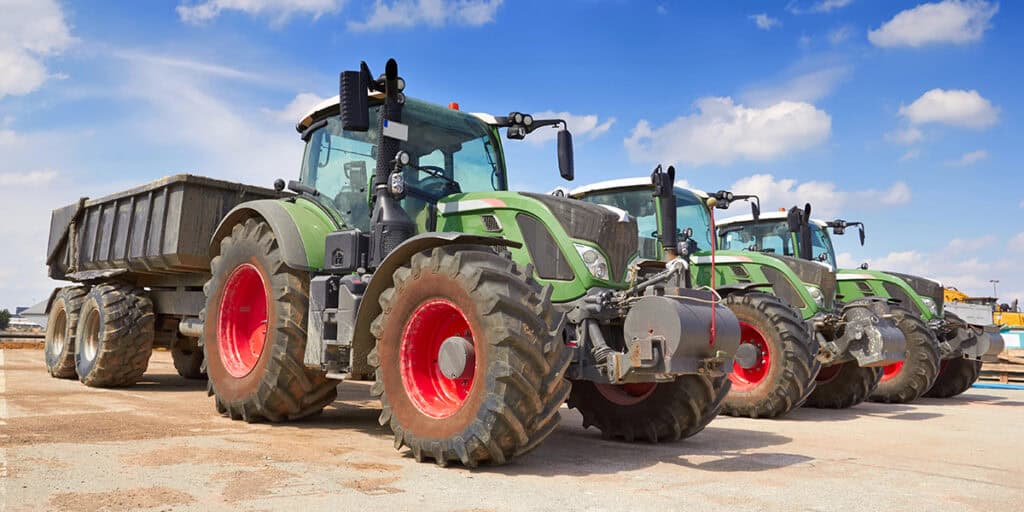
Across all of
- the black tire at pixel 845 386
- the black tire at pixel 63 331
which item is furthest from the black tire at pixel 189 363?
the black tire at pixel 845 386

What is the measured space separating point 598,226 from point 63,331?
362 inches

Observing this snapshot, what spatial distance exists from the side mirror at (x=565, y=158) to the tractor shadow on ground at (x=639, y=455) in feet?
7.46

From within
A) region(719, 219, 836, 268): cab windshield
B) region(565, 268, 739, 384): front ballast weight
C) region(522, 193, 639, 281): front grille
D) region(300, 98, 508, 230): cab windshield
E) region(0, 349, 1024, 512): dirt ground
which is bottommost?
region(0, 349, 1024, 512): dirt ground

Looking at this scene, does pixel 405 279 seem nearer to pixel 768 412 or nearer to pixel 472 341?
pixel 472 341

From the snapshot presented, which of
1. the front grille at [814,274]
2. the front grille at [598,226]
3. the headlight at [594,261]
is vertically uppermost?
the front grille at [814,274]

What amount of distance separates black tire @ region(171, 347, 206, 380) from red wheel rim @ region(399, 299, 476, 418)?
25.4 feet

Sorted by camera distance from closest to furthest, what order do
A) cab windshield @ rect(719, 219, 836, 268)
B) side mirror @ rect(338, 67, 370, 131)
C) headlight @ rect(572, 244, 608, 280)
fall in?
1. side mirror @ rect(338, 67, 370, 131)
2. headlight @ rect(572, 244, 608, 280)
3. cab windshield @ rect(719, 219, 836, 268)

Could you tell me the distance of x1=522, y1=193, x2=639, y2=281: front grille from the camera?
614 centimetres

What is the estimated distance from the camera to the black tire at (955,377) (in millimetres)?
13734

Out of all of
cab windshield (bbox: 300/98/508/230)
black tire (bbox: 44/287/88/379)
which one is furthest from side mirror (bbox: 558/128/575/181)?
black tire (bbox: 44/287/88/379)

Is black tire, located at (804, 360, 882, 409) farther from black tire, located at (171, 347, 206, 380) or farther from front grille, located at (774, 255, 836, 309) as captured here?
black tire, located at (171, 347, 206, 380)

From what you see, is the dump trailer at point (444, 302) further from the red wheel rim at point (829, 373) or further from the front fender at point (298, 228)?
the red wheel rim at point (829, 373)

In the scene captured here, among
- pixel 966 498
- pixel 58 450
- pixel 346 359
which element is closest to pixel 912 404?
pixel 966 498

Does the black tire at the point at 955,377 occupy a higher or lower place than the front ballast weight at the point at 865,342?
lower
